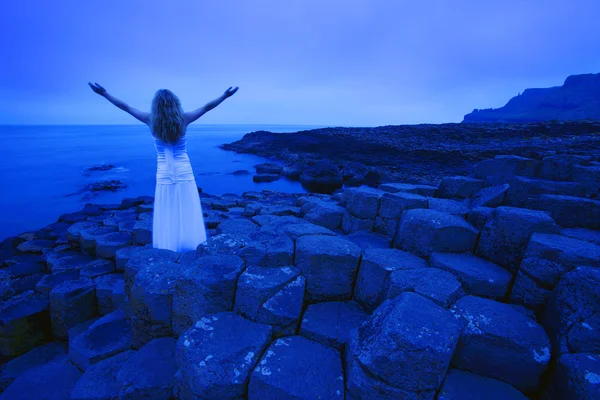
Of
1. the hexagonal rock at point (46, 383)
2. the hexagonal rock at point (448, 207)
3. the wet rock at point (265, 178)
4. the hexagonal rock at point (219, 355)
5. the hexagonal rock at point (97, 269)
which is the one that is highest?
the hexagonal rock at point (448, 207)

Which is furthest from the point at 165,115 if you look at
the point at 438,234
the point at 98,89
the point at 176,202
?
the point at 438,234

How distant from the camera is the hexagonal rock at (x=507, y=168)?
15.2ft

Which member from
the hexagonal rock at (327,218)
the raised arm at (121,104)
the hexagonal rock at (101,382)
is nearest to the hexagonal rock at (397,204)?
the hexagonal rock at (327,218)

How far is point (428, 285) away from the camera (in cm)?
223

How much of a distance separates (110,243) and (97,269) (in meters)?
0.71

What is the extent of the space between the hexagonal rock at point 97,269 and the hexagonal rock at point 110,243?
0.23m

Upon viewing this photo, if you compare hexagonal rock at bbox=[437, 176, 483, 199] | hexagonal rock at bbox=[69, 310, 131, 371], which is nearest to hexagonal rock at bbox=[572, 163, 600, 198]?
hexagonal rock at bbox=[437, 176, 483, 199]

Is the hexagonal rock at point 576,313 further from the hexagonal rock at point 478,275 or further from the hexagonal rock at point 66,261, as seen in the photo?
the hexagonal rock at point 66,261

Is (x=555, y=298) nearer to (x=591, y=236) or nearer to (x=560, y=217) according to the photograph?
(x=591, y=236)

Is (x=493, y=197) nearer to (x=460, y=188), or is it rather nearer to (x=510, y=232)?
(x=460, y=188)

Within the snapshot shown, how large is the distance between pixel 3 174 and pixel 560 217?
103 ft

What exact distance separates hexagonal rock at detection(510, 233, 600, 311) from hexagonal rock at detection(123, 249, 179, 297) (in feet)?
11.1

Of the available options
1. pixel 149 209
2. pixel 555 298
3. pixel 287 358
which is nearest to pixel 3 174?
pixel 149 209

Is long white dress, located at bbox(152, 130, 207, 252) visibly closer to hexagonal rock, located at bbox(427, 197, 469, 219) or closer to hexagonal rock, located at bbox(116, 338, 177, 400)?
hexagonal rock, located at bbox(116, 338, 177, 400)
